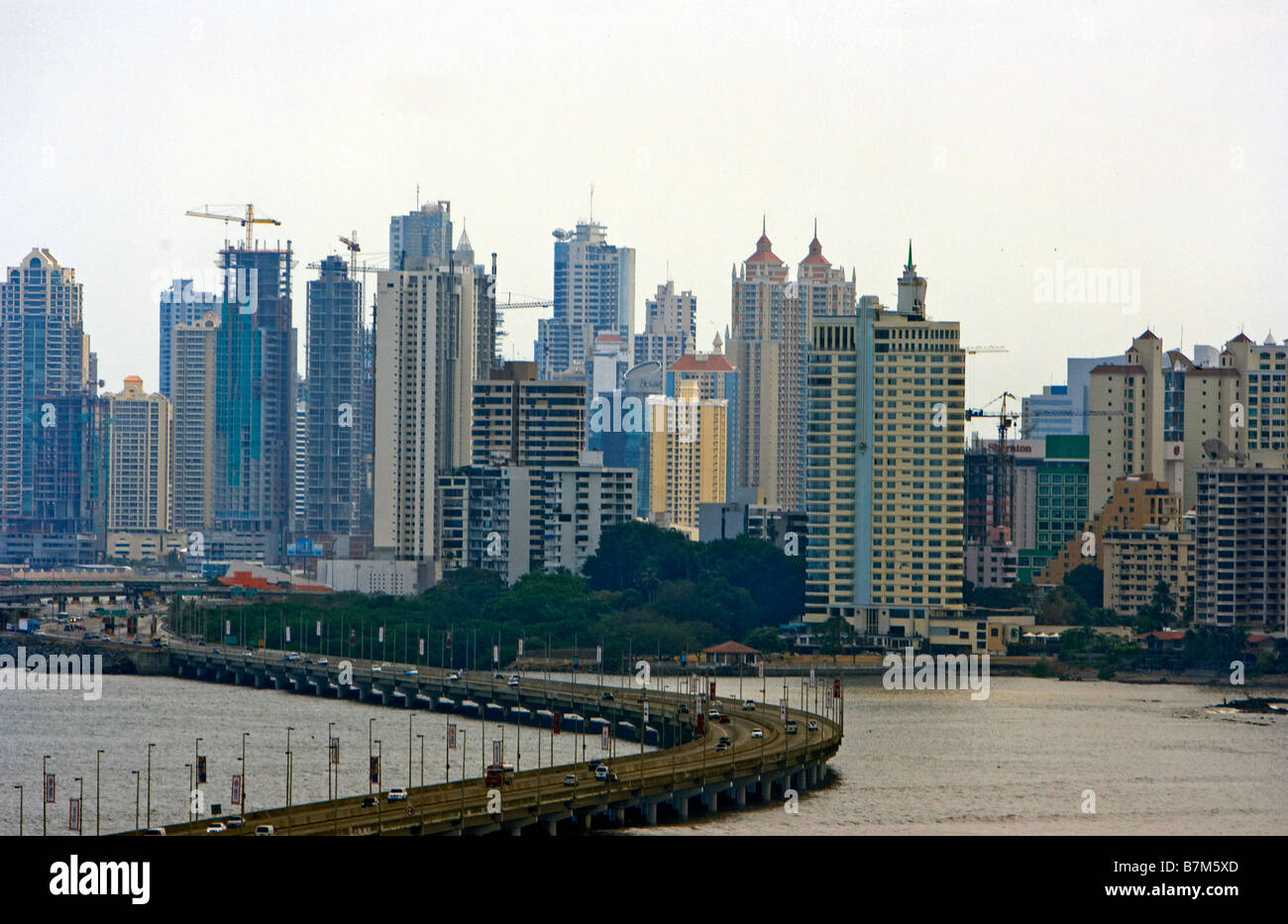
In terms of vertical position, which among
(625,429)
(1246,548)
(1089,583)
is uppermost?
(625,429)

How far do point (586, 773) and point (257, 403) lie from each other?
5786 inches

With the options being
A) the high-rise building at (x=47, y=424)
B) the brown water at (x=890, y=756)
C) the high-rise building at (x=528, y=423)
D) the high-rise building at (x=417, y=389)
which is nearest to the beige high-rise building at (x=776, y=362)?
the high-rise building at (x=417, y=389)

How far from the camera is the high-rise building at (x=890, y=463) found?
291ft

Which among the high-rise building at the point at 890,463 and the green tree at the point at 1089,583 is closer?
the high-rise building at the point at 890,463

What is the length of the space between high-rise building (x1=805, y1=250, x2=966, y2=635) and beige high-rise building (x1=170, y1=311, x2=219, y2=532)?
109m

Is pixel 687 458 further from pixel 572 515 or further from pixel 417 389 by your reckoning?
pixel 572 515

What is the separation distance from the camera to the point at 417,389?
5167 inches

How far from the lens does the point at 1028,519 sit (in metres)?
129

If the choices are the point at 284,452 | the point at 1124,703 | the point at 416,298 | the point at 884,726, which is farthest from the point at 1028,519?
the point at 284,452

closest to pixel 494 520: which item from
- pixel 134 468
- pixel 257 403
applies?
pixel 257 403

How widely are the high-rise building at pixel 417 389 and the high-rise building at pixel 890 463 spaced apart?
131ft
